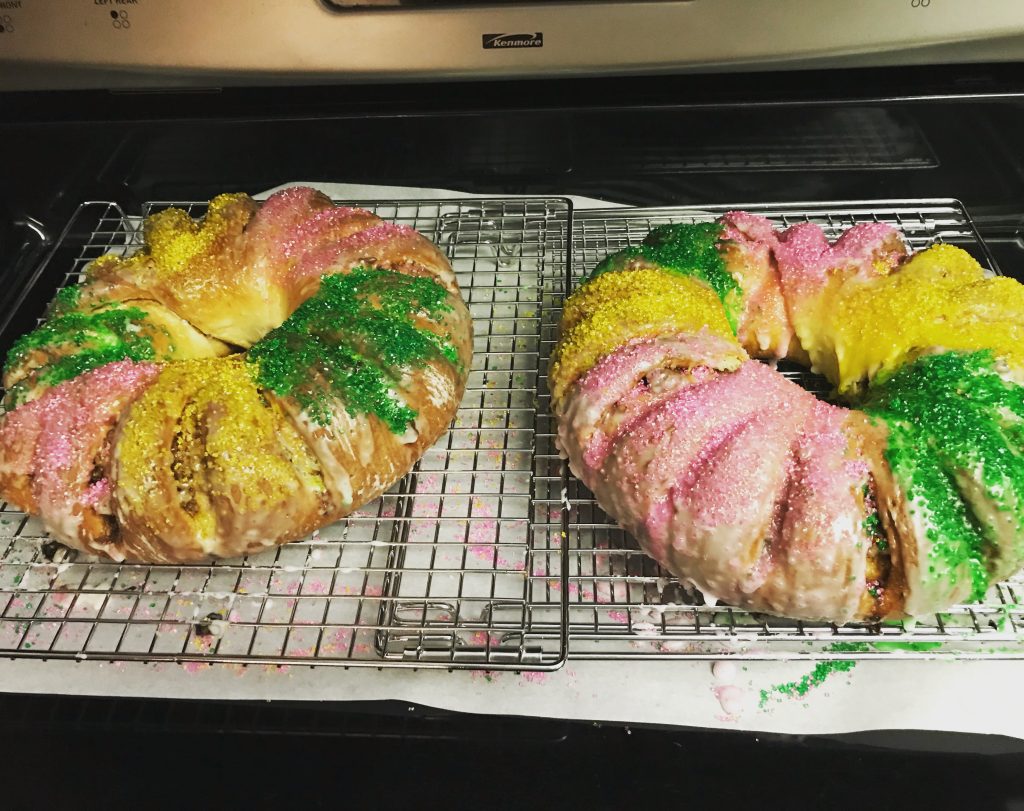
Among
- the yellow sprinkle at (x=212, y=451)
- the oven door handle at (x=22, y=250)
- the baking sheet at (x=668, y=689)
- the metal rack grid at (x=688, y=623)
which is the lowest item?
the baking sheet at (x=668, y=689)

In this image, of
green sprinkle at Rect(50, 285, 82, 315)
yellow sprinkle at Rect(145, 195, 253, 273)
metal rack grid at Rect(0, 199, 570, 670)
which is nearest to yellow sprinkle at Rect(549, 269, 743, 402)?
metal rack grid at Rect(0, 199, 570, 670)

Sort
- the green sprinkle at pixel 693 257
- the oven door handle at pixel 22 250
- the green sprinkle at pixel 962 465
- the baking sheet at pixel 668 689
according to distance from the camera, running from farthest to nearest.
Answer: the oven door handle at pixel 22 250
the green sprinkle at pixel 693 257
the baking sheet at pixel 668 689
the green sprinkle at pixel 962 465

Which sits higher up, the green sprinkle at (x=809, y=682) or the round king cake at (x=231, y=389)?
the round king cake at (x=231, y=389)

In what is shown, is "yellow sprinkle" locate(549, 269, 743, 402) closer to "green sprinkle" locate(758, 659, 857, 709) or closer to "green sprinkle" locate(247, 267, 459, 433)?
"green sprinkle" locate(247, 267, 459, 433)

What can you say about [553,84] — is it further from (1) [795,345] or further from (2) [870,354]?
(2) [870,354]

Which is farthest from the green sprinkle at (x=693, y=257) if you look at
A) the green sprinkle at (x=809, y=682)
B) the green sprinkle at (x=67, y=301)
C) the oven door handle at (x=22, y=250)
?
the oven door handle at (x=22, y=250)

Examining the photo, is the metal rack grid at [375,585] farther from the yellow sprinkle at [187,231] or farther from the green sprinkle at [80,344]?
the yellow sprinkle at [187,231]

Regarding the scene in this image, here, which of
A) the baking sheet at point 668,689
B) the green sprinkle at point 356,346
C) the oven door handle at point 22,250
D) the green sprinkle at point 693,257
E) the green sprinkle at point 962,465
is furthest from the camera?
the oven door handle at point 22,250
